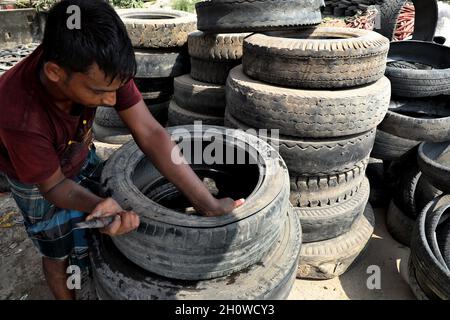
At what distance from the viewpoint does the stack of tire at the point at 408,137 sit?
296 cm

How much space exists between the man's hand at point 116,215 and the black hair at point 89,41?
0.56m

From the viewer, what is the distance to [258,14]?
2.56 m

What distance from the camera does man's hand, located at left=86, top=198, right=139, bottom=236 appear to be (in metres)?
1.50

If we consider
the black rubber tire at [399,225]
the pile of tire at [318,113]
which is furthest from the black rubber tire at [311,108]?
the black rubber tire at [399,225]

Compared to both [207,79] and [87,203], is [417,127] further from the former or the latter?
[87,203]

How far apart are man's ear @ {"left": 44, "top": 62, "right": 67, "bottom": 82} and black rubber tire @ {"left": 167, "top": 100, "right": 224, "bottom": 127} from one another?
1804mm

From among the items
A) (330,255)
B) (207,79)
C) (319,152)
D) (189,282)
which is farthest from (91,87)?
(330,255)

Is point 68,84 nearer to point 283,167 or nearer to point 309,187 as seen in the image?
point 283,167

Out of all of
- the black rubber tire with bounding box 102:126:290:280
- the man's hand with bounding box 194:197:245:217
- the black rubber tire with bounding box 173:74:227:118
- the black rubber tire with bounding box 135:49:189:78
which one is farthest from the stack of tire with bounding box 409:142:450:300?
the black rubber tire with bounding box 135:49:189:78

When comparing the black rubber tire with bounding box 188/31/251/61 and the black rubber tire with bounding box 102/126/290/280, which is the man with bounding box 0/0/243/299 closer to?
the black rubber tire with bounding box 102/126/290/280
